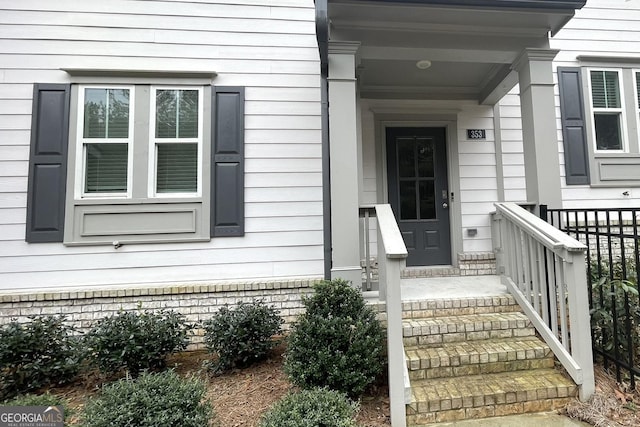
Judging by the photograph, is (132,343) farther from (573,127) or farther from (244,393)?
(573,127)

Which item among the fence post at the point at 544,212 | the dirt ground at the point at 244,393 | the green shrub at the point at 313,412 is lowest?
the dirt ground at the point at 244,393

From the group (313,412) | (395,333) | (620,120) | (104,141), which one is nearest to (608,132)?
(620,120)

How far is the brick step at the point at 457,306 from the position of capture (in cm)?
283

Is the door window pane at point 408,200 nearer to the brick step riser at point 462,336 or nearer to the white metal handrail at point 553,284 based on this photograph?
the white metal handrail at point 553,284

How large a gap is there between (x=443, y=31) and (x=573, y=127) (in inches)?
92.8

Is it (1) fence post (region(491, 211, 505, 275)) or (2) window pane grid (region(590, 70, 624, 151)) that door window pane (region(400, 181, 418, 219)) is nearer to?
(1) fence post (region(491, 211, 505, 275))

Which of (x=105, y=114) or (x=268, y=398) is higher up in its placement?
(x=105, y=114)

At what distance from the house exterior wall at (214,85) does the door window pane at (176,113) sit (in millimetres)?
298

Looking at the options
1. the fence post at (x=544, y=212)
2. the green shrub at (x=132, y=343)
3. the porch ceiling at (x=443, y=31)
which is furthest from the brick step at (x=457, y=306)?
the porch ceiling at (x=443, y=31)

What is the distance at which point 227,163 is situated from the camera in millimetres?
3668

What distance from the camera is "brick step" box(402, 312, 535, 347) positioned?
261cm

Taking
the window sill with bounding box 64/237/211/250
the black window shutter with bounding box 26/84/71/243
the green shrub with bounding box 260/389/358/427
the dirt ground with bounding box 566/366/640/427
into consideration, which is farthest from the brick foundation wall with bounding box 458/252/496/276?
the black window shutter with bounding box 26/84/71/243

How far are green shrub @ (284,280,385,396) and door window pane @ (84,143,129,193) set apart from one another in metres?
2.56

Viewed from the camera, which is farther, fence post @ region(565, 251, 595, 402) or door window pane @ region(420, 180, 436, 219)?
door window pane @ region(420, 180, 436, 219)
